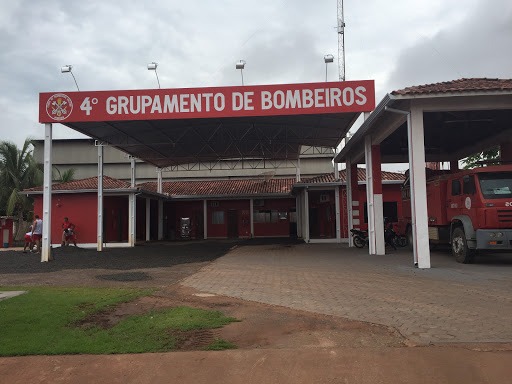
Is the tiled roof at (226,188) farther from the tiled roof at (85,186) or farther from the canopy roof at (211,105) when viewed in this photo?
the canopy roof at (211,105)

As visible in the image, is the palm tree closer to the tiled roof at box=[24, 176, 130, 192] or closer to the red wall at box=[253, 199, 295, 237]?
the tiled roof at box=[24, 176, 130, 192]

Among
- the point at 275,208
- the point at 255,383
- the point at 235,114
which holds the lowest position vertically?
the point at 255,383

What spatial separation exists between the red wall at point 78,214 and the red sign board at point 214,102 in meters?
7.99

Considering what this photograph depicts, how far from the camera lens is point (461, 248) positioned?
37.0 feet

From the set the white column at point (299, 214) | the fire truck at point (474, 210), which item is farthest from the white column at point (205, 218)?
the fire truck at point (474, 210)

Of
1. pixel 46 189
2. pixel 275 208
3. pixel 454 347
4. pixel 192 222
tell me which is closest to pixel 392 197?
pixel 275 208

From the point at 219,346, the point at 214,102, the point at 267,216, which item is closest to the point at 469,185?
the point at 214,102

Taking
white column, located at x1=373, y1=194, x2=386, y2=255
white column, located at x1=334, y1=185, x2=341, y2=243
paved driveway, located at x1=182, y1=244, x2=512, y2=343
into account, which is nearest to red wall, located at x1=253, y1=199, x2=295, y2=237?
white column, located at x1=334, y1=185, x2=341, y2=243

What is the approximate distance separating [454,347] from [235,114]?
11.1m

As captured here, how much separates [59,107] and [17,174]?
16.4m

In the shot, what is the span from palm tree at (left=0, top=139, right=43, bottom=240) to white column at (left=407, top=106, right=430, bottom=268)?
2523 cm

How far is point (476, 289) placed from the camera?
738cm

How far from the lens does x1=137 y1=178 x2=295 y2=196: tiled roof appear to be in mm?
28984

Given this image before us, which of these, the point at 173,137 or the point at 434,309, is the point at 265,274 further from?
the point at 173,137
